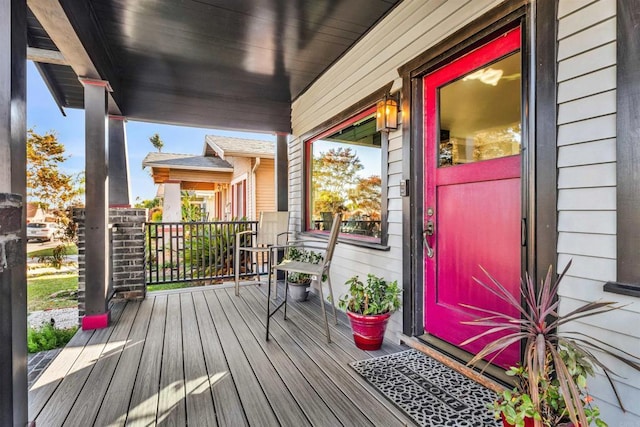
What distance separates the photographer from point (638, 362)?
4.03 feet

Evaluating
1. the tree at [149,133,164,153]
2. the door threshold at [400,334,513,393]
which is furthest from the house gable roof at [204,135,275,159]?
the tree at [149,133,164,153]

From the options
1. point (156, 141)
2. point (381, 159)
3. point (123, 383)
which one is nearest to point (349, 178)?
point (381, 159)

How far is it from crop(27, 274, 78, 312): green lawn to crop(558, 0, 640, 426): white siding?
539cm

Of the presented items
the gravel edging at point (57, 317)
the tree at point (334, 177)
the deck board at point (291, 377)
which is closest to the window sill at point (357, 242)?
the tree at point (334, 177)

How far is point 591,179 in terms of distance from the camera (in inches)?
54.1

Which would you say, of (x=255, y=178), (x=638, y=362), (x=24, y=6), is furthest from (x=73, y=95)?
(x=638, y=362)

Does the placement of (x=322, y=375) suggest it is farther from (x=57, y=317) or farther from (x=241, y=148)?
(x=241, y=148)

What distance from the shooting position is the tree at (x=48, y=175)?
198 inches

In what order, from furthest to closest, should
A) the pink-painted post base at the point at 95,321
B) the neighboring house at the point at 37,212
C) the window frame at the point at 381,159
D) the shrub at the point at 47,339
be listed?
1. the neighboring house at the point at 37,212
2. the pink-painted post base at the point at 95,321
3. the window frame at the point at 381,159
4. the shrub at the point at 47,339

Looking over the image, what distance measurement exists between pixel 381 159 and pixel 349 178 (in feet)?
2.90

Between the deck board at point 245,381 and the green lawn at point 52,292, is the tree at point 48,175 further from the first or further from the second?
the deck board at point 245,381

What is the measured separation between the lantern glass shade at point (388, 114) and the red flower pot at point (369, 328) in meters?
1.51

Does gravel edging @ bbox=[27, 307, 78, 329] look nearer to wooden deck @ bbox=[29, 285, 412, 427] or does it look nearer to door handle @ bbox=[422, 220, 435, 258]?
wooden deck @ bbox=[29, 285, 412, 427]

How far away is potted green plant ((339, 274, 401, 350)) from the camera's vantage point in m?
2.36
